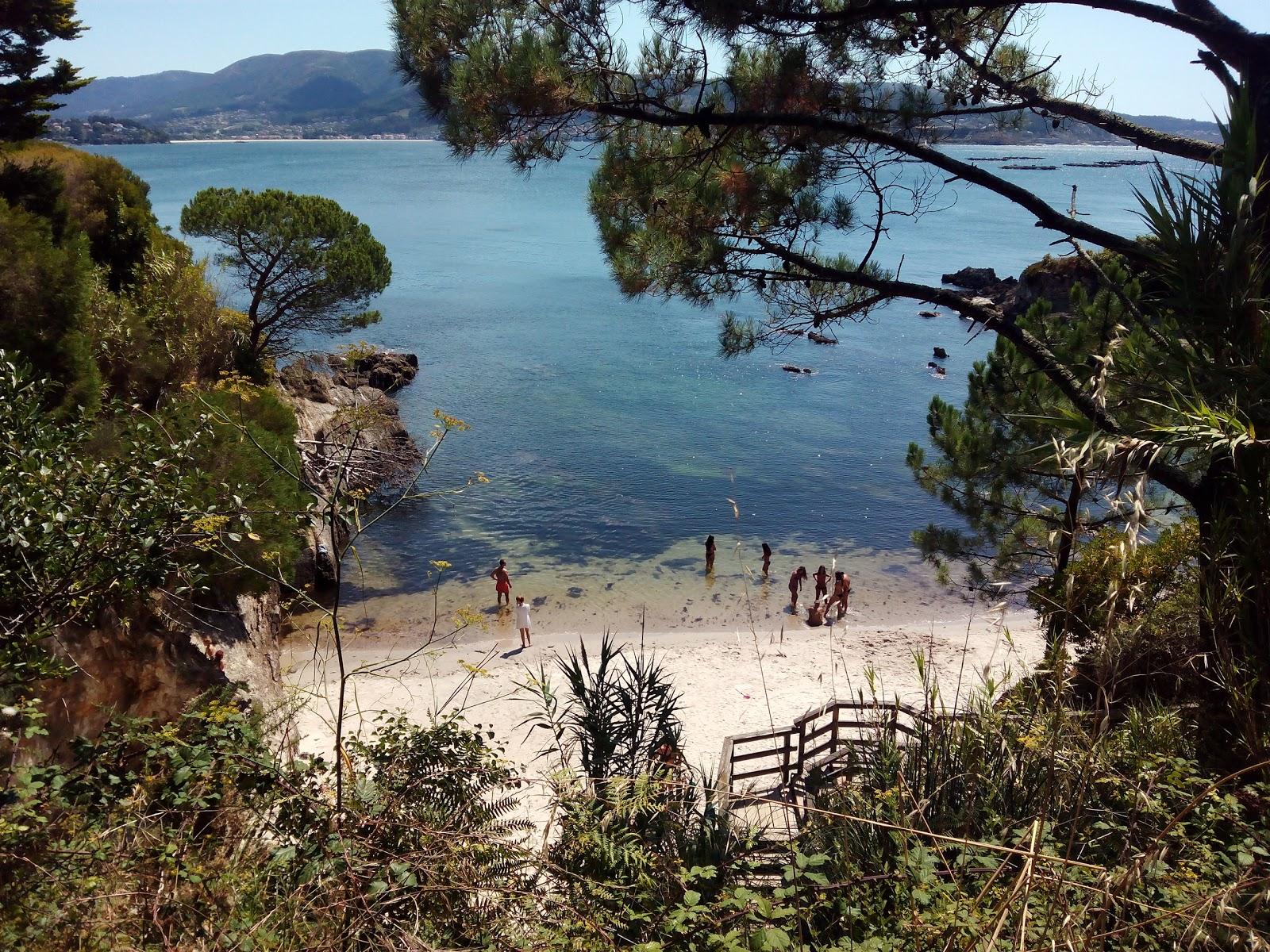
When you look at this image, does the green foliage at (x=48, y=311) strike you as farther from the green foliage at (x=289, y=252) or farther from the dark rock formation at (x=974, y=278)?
the dark rock formation at (x=974, y=278)

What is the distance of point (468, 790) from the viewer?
4.35 m

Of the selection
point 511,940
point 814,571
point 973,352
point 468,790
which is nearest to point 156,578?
point 468,790

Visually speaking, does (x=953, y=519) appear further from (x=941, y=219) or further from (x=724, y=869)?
(x=941, y=219)

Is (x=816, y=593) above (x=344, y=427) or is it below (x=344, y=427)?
below

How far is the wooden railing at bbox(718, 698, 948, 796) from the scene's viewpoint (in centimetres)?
354

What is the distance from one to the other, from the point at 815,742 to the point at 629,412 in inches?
765

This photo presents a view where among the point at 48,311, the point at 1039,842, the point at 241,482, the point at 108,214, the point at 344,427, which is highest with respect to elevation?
the point at 108,214

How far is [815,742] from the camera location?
881cm

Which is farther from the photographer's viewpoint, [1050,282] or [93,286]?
[1050,282]

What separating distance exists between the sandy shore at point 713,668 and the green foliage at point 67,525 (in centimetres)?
490

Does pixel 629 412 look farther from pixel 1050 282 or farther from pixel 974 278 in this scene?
pixel 974 278

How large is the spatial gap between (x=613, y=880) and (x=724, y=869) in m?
0.42

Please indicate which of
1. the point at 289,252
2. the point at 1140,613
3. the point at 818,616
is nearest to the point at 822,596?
the point at 818,616

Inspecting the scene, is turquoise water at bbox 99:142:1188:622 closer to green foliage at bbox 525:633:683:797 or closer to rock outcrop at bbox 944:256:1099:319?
rock outcrop at bbox 944:256:1099:319
